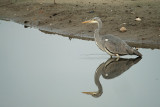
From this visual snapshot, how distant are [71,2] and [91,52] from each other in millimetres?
5536

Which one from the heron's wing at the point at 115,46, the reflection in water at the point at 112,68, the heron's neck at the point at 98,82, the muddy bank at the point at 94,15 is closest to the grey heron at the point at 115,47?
the heron's wing at the point at 115,46

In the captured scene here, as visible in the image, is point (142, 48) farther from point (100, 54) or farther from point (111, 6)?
point (111, 6)

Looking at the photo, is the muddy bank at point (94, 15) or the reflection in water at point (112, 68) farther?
the muddy bank at point (94, 15)

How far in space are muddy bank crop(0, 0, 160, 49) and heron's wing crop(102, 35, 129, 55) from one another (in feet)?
4.13

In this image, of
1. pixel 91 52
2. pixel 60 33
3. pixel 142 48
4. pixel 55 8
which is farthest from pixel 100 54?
pixel 55 8

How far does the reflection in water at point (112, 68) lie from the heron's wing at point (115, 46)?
0.24 metres

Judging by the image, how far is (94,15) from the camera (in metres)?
14.8

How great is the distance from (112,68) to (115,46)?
101cm

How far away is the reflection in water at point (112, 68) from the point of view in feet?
31.3

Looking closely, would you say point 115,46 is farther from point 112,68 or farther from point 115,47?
point 112,68

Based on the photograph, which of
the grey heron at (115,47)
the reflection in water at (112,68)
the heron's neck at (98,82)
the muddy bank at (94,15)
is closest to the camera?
the heron's neck at (98,82)

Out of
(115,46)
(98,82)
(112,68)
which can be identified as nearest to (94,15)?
(115,46)

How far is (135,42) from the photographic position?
12469 mm

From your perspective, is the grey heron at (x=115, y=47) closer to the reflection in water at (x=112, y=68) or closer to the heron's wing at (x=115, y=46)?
the heron's wing at (x=115, y=46)
